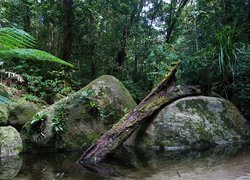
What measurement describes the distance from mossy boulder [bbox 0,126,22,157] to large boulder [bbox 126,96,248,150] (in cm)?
226

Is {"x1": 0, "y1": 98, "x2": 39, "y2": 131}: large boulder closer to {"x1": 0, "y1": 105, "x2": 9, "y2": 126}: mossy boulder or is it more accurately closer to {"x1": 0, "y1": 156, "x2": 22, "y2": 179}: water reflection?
{"x1": 0, "y1": 105, "x2": 9, "y2": 126}: mossy boulder

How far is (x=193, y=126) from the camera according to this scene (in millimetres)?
6582

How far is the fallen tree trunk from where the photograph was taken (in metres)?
5.34

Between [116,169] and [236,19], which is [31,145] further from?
[236,19]

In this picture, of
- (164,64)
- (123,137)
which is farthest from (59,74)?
(123,137)

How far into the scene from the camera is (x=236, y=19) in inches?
337

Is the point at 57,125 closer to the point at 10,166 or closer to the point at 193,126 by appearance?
the point at 10,166

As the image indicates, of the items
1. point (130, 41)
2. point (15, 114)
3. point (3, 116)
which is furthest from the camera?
point (130, 41)

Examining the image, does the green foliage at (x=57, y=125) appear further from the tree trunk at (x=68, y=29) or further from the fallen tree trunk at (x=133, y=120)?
the tree trunk at (x=68, y=29)

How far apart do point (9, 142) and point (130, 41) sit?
6.22 metres

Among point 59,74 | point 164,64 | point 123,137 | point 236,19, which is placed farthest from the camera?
point 59,74

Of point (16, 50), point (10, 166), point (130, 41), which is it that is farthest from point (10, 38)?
point (130, 41)

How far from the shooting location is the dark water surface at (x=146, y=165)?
4207mm

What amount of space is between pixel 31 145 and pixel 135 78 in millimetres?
5841
